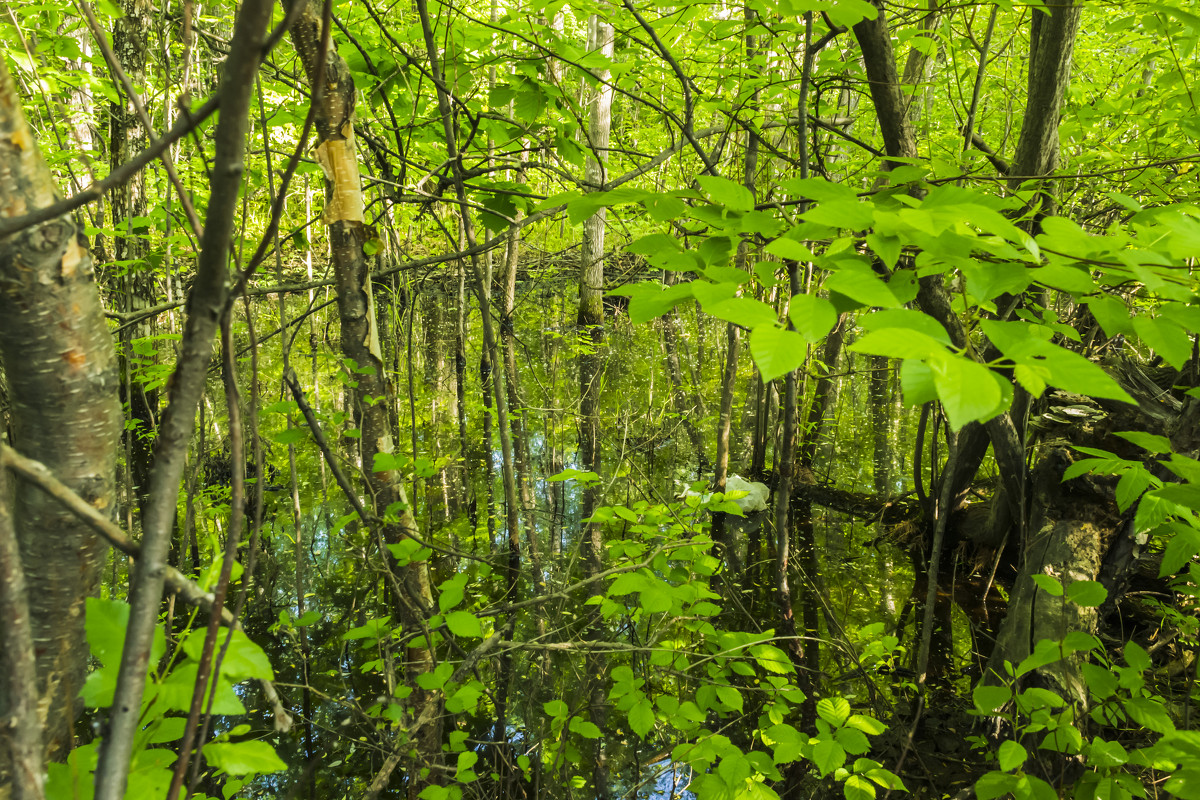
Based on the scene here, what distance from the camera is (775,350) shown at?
0.76 m

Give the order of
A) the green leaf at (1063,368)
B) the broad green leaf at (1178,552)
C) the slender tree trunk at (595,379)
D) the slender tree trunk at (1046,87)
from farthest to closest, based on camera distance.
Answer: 1. the slender tree trunk at (595,379)
2. the slender tree trunk at (1046,87)
3. the broad green leaf at (1178,552)
4. the green leaf at (1063,368)

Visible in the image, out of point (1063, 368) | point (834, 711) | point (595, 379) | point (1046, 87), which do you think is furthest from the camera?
point (595, 379)

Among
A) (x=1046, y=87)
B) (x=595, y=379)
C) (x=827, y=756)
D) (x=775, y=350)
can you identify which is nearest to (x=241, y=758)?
(x=775, y=350)

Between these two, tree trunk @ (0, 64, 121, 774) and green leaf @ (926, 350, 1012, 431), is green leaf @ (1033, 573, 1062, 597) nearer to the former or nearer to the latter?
green leaf @ (926, 350, 1012, 431)

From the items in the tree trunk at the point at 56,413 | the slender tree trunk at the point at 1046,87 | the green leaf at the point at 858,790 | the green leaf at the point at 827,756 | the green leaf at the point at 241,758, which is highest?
the slender tree trunk at the point at 1046,87

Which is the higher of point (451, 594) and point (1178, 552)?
point (1178, 552)

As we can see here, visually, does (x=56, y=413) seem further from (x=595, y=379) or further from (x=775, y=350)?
(x=595, y=379)

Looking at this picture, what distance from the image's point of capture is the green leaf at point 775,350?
736mm

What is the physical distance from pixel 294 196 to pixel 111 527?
23.4 ft

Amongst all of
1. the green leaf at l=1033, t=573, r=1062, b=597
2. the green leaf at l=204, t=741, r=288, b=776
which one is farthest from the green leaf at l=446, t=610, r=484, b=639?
the green leaf at l=1033, t=573, r=1062, b=597

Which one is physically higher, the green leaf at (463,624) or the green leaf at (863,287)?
the green leaf at (863,287)

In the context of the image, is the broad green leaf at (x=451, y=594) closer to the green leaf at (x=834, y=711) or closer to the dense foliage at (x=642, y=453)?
the dense foliage at (x=642, y=453)

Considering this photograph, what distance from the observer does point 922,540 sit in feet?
15.7

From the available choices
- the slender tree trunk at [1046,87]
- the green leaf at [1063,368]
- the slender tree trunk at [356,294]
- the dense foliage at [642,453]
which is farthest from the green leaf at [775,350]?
the slender tree trunk at [1046,87]
